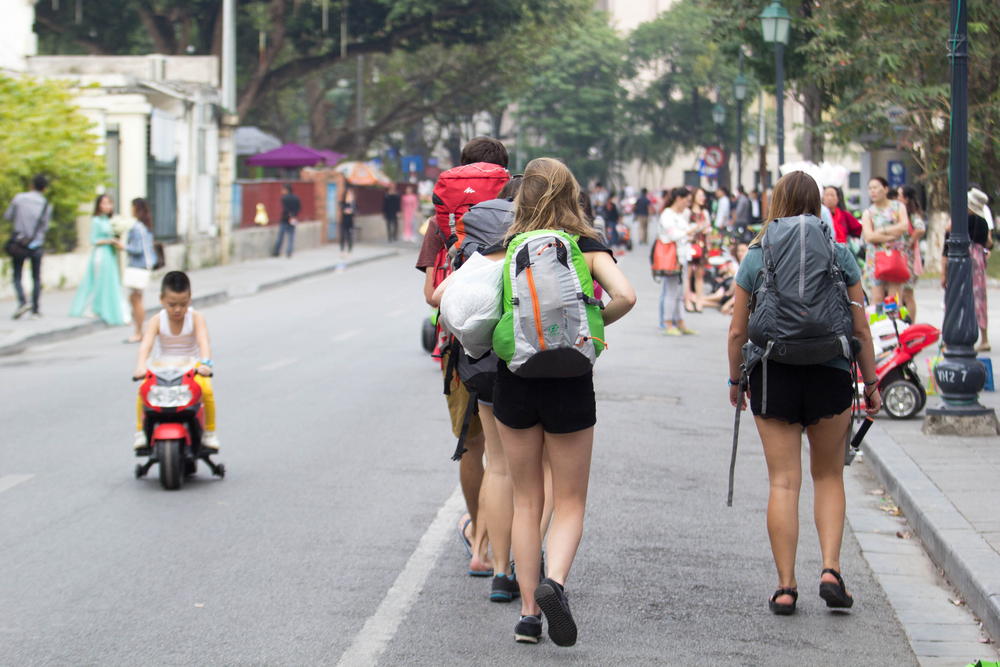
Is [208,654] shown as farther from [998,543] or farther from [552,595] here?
[998,543]

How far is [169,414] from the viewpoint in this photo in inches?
268

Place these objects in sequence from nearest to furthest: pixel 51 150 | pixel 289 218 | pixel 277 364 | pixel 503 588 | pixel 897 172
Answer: pixel 503 588 → pixel 277 364 → pixel 51 150 → pixel 897 172 → pixel 289 218

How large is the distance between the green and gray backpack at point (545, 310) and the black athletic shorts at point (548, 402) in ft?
0.30

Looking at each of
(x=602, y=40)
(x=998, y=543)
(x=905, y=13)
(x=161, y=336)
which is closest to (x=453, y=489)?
(x=161, y=336)

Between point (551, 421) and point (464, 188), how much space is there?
1088 millimetres

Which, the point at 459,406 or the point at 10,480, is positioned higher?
the point at 459,406

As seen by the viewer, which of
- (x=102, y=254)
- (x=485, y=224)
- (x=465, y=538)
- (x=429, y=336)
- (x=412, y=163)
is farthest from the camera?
(x=412, y=163)

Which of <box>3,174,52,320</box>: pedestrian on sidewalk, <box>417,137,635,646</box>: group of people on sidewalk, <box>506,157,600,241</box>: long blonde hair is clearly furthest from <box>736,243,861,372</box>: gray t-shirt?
<box>3,174,52,320</box>: pedestrian on sidewalk

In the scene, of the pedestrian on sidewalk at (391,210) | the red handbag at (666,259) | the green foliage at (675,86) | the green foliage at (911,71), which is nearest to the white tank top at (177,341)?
the red handbag at (666,259)

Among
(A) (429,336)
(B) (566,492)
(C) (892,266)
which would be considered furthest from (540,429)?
(C) (892,266)

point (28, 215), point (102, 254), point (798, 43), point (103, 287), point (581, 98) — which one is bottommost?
point (103, 287)

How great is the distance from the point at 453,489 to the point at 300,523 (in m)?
1.10

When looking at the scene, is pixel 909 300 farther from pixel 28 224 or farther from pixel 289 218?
pixel 289 218

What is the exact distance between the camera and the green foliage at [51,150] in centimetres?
1877
